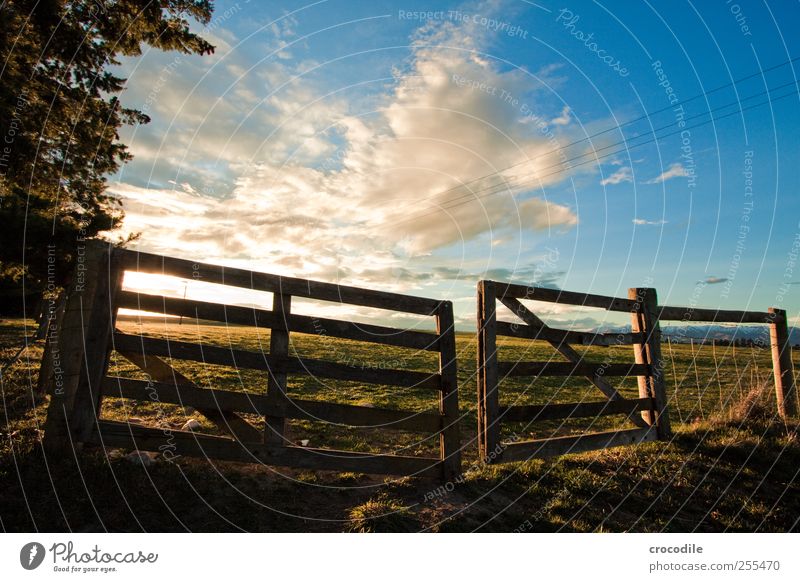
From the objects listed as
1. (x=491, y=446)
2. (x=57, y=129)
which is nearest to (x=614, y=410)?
(x=491, y=446)

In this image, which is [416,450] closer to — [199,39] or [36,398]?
[36,398]

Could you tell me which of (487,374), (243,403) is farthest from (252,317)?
(487,374)

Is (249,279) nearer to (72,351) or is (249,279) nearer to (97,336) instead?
(97,336)

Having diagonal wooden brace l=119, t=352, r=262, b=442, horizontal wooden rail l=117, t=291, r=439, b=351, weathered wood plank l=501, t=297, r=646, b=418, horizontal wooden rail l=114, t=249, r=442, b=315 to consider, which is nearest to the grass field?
diagonal wooden brace l=119, t=352, r=262, b=442

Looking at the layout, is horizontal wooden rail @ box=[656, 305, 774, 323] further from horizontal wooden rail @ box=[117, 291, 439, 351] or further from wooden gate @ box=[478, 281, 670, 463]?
horizontal wooden rail @ box=[117, 291, 439, 351]

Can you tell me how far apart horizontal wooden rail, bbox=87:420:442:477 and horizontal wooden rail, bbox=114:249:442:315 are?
1828 millimetres

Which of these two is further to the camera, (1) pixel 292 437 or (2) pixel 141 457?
(1) pixel 292 437

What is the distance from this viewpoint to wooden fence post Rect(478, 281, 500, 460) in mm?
6230

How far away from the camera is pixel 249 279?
5211mm

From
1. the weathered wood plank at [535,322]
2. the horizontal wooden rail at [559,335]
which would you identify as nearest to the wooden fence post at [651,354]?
the horizontal wooden rail at [559,335]

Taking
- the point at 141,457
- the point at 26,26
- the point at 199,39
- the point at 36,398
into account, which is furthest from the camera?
the point at 199,39

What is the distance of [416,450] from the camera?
7027mm

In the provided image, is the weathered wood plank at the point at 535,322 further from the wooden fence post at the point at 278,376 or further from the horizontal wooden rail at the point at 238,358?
the wooden fence post at the point at 278,376

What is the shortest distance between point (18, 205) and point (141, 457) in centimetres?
830
